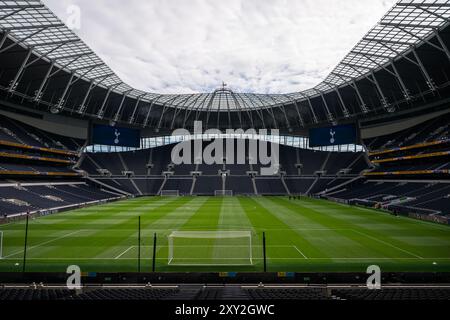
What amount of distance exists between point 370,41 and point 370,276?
4273cm

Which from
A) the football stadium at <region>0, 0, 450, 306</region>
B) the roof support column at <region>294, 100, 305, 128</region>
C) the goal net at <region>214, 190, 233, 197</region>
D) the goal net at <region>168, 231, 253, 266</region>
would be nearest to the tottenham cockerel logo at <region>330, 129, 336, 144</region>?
the football stadium at <region>0, 0, 450, 306</region>

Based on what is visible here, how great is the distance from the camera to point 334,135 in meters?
74.4

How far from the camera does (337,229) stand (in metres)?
31.1

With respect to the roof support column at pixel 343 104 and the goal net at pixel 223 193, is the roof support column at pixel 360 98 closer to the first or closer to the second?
the roof support column at pixel 343 104

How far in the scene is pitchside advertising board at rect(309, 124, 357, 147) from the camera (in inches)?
2891

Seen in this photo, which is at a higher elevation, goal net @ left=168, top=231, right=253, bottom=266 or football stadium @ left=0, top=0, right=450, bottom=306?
football stadium @ left=0, top=0, right=450, bottom=306

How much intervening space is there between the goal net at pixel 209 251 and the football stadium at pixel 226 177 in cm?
23

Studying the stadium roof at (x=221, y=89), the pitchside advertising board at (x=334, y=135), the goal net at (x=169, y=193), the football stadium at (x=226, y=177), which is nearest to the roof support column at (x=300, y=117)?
the football stadium at (x=226, y=177)

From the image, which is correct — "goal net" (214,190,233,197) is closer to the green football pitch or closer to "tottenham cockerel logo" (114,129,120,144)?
"tottenham cockerel logo" (114,129,120,144)

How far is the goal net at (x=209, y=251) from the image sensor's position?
65.9 ft

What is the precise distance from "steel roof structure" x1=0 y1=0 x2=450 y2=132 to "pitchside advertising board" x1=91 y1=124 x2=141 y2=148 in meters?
3.52

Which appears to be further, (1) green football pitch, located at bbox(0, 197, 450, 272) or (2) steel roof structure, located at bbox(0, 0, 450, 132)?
(2) steel roof structure, located at bbox(0, 0, 450, 132)

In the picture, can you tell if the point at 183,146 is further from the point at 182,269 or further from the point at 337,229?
the point at 182,269
